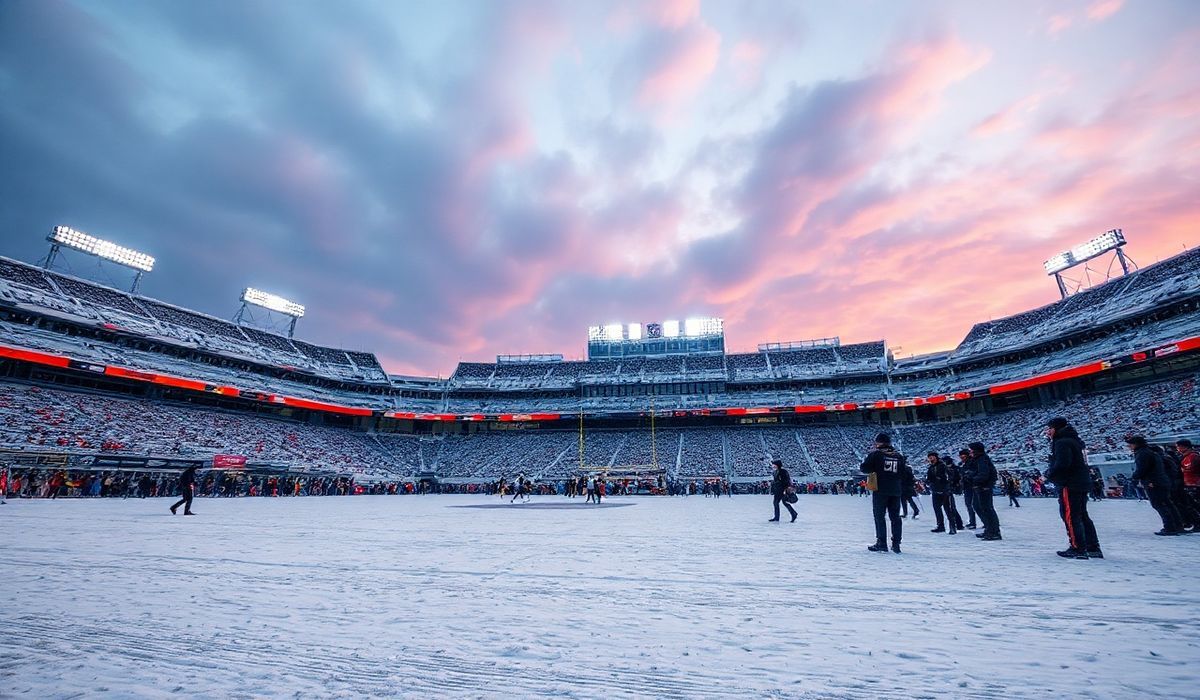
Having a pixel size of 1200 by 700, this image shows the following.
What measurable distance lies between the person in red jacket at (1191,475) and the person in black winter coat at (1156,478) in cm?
67

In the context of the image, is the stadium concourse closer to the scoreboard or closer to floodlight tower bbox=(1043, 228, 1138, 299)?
floodlight tower bbox=(1043, 228, 1138, 299)

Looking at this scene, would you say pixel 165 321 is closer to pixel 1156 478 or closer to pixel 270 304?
pixel 270 304

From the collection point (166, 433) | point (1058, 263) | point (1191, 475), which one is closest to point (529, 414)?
point (166, 433)

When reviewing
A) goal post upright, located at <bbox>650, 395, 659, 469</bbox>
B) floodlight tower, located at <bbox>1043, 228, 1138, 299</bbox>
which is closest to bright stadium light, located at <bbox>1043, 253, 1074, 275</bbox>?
floodlight tower, located at <bbox>1043, 228, 1138, 299</bbox>

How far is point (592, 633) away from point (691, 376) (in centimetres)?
6603

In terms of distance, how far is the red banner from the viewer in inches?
1456

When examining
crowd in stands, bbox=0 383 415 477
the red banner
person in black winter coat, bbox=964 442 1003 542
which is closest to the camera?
person in black winter coat, bbox=964 442 1003 542

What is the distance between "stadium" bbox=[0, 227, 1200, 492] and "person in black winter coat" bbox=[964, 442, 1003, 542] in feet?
108

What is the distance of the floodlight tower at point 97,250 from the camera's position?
46781mm

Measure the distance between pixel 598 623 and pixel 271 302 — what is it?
7525 cm

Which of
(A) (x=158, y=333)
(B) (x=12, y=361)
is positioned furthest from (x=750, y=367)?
(B) (x=12, y=361)

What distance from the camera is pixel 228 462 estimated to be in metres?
37.6

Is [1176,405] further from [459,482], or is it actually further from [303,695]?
[459,482]

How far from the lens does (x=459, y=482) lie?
55.8m
